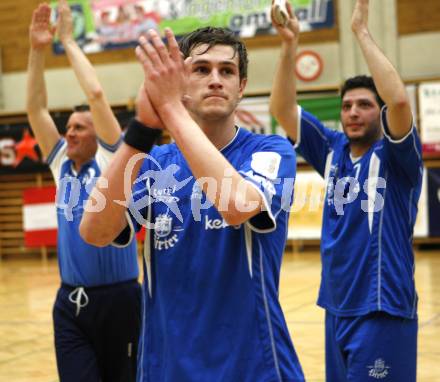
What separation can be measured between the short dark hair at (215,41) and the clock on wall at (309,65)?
12397mm

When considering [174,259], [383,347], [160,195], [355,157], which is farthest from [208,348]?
[355,157]

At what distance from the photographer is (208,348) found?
236cm

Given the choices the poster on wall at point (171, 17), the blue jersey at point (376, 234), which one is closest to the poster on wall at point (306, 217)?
the poster on wall at point (171, 17)

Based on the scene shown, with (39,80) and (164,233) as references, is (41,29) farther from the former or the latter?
(164,233)

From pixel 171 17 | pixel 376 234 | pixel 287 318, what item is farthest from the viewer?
pixel 171 17

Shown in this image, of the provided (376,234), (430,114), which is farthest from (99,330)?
(430,114)

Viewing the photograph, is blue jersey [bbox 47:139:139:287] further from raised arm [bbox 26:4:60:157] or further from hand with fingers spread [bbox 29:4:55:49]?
hand with fingers spread [bbox 29:4:55:49]

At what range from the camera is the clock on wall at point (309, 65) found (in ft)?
48.6

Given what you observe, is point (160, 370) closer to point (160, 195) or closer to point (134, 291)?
point (160, 195)

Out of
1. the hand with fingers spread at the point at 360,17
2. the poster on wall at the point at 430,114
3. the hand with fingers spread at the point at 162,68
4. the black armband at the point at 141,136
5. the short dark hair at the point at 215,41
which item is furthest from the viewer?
the poster on wall at the point at 430,114

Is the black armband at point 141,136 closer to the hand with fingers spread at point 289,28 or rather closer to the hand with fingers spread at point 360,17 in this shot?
the hand with fingers spread at point 289,28

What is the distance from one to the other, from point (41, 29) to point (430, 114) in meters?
10.4

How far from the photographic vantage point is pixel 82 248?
4.54 m

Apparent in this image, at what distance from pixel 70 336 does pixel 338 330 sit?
5.10 feet
